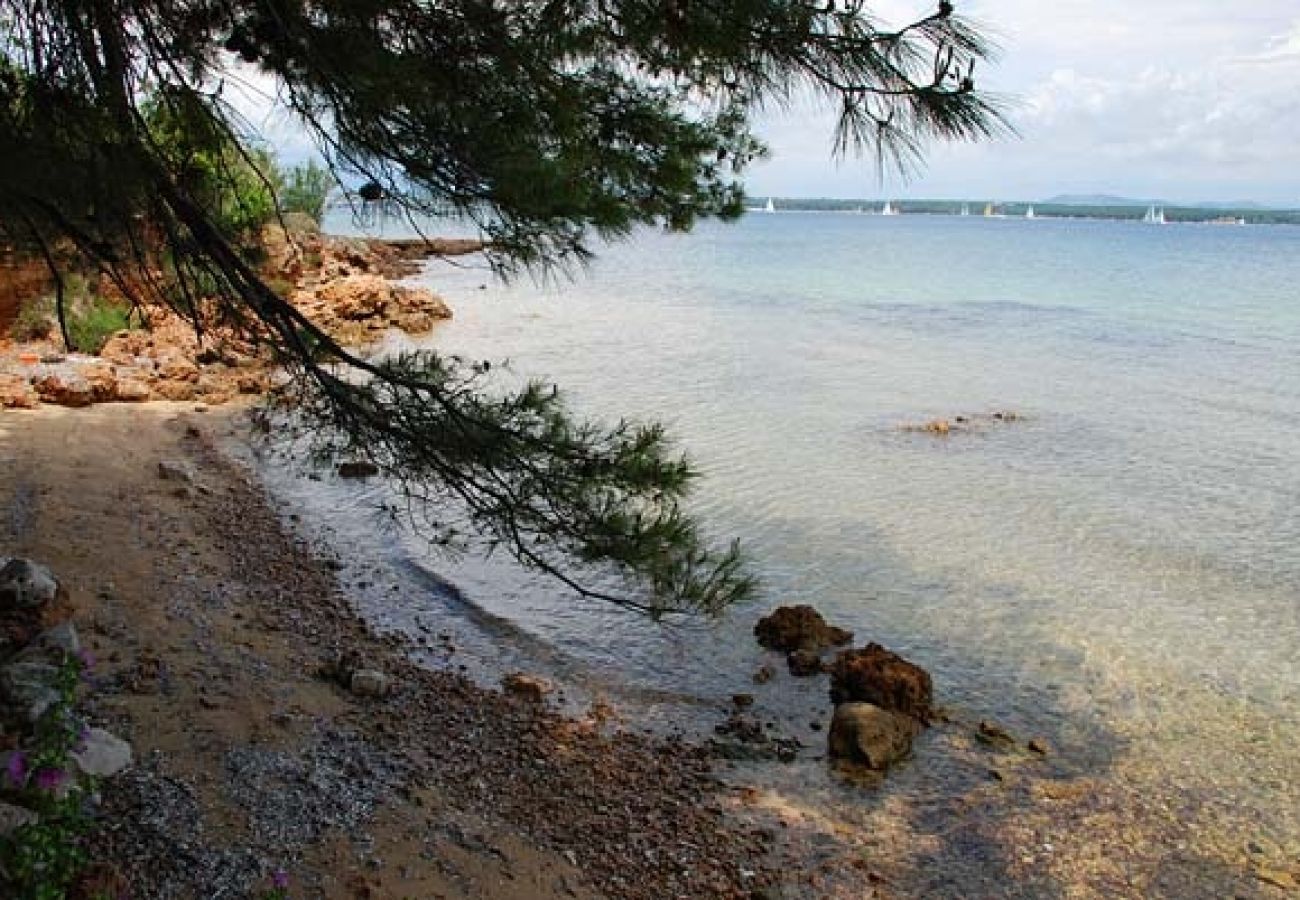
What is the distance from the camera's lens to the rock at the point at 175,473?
27.4 feet

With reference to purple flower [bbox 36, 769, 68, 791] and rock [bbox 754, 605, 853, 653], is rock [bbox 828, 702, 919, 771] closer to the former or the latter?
rock [bbox 754, 605, 853, 653]

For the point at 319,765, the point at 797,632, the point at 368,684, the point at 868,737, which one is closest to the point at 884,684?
the point at 868,737

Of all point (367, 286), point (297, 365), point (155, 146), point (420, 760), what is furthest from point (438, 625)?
point (367, 286)

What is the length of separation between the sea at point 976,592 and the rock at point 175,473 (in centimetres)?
76

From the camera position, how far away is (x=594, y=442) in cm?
384

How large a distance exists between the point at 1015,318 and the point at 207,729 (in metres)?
23.5

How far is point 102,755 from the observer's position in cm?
367

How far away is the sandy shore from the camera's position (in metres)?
3.59

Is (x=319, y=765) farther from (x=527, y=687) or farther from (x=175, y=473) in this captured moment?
(x=175, y=473)

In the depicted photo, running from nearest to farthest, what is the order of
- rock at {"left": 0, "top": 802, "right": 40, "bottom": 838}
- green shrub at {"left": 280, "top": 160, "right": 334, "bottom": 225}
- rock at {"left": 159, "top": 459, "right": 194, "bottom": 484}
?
rock at {"left": 0, "top": 802, "right": 40, "bottom": 838} < rock at {"left": 159, "top": 459, "right": 194, "bottom": 484} < green shrub at {"left": 280, "top": 160, "right": 334, "bottom": 225}

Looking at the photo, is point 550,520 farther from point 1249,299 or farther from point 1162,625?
point 1249,299

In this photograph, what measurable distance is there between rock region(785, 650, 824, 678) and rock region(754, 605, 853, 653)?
5.0 inches

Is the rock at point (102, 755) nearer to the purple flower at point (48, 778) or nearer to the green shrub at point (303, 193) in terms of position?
the purple flower at point (48, 778)

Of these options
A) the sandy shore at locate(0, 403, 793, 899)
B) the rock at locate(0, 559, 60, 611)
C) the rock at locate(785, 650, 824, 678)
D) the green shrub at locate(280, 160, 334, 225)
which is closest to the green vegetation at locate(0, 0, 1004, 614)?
the sandy shore at locate(0, 403, 793, 899)
